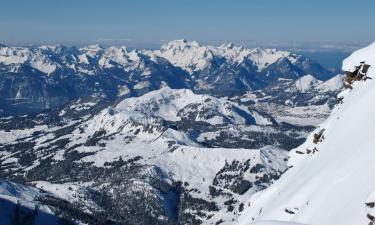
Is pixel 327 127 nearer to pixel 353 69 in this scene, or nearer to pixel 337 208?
pixel 353 69

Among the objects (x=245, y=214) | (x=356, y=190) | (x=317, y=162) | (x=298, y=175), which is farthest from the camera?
(x=245, y=214)

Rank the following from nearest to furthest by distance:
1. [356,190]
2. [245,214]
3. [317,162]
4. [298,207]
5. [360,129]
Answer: [356,190], [298,207], [360,129], [317,162], [245,214]

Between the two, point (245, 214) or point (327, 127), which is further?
point (245, 214)

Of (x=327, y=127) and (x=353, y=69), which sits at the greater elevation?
(x=353, y=69)

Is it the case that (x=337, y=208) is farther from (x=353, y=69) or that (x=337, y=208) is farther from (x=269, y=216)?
(x=353, y=69)

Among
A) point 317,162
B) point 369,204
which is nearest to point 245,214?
point 317,162

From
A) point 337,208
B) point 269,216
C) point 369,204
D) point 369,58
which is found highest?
point 369,58
